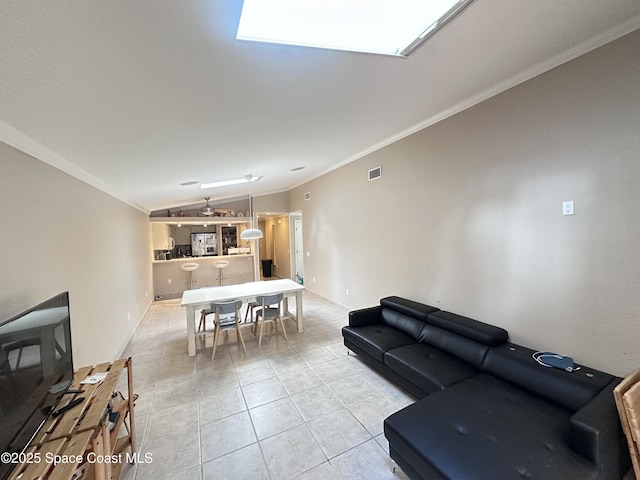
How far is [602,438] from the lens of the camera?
1393mm

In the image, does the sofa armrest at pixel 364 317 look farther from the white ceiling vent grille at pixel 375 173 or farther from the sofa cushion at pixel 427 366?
the white ceiling vent grille at pixel 375 173

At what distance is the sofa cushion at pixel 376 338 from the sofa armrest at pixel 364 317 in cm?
7

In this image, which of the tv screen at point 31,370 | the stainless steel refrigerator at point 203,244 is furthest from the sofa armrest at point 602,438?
the stainless steel refrigerator at point 203,244

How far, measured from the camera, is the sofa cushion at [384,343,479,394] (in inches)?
90.4

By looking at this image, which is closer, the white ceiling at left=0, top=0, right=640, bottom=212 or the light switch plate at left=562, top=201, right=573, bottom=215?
the white ceiling at left=0, top=0, right=640, bottom=212

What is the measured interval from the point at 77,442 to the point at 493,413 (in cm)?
250

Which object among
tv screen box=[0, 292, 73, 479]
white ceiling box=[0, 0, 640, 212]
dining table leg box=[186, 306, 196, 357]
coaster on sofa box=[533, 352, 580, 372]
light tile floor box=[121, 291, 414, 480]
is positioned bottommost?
light tile floor box=[121, 291, 414, 480]

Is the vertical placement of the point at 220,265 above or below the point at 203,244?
below

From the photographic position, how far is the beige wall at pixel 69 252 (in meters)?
1.56

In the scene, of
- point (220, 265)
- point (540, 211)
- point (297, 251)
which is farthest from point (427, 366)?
point (297, 251)

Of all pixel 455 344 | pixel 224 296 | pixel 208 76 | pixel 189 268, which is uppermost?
pixel 208 76

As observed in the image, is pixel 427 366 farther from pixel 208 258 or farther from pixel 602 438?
pixel 208 258

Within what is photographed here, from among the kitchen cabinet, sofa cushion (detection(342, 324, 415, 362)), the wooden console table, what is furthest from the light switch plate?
the kitchen cabinet

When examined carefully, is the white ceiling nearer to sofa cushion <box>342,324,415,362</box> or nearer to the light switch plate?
the light switch plate
